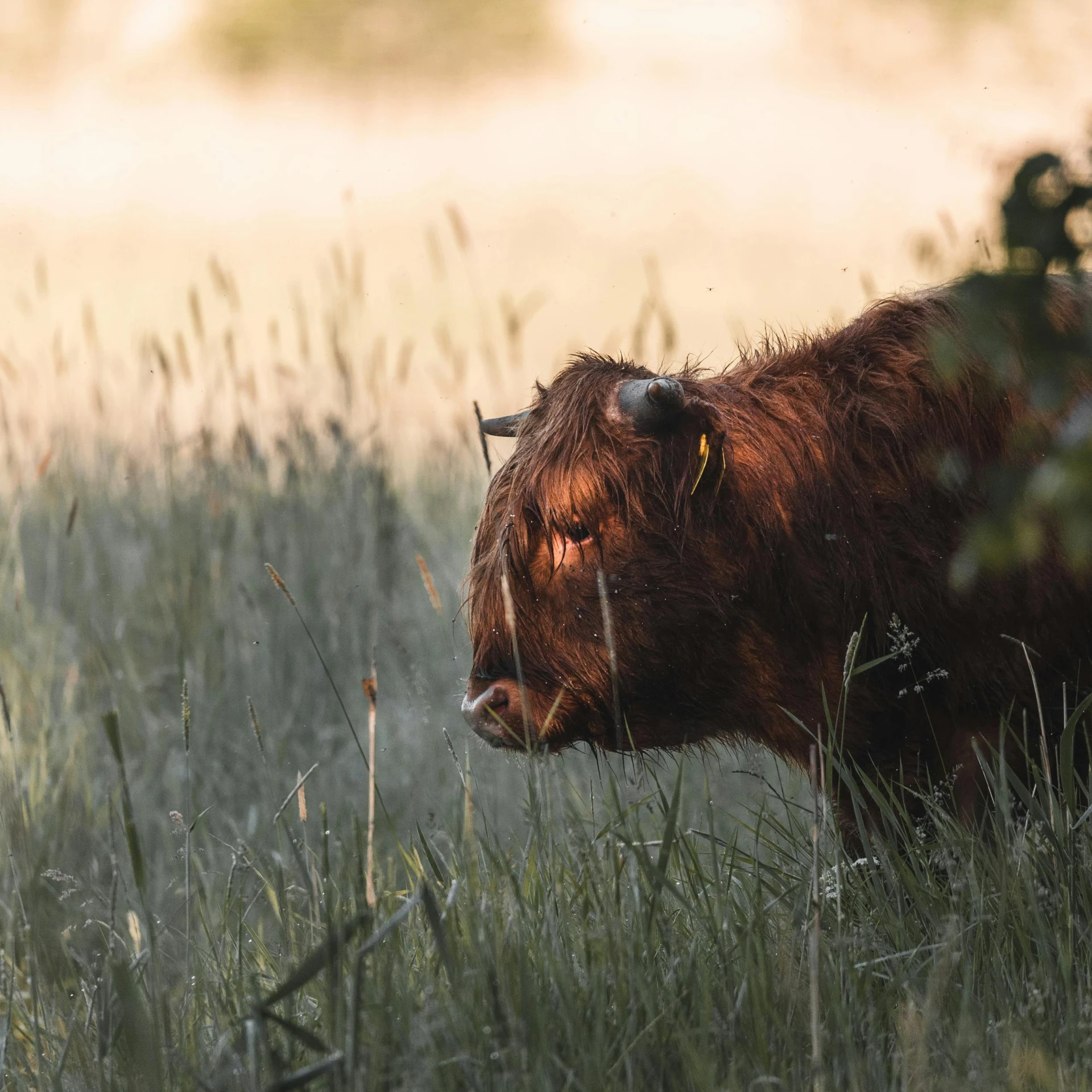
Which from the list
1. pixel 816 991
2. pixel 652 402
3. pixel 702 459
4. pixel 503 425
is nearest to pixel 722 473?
pixel 702 459

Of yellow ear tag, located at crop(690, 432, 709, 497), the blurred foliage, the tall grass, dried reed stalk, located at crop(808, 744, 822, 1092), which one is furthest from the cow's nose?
the blurred foliage

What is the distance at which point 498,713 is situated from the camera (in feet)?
9.98

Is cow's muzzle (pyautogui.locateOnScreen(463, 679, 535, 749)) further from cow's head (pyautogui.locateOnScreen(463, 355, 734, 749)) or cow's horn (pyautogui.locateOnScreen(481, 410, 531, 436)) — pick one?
cow's horn (pyautogui.locateOnScreen(481, 410, 531, 436))

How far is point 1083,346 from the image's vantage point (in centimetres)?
156

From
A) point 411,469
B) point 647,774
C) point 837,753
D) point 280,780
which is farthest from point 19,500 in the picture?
point 837,753

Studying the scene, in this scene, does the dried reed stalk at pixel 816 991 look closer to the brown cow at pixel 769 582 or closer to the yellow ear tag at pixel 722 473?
the brown cow at pixel 769 582

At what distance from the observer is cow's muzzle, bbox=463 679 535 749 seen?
3041mm

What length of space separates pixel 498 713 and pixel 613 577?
1.40 ft

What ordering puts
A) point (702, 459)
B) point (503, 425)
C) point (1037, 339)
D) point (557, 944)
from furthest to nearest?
point (503, 425) → point (702, 459) → point (557, 944) → point (1037, 339)

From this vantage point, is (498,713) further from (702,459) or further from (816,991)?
(816,991)

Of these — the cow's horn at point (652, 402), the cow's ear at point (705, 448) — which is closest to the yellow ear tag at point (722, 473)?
the cow's ear at point (705, 448)

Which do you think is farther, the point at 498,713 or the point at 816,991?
the point at 498,713

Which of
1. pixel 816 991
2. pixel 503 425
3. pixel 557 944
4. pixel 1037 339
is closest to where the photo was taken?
pixel 1037 339

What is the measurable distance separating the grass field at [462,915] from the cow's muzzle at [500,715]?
11 cm
